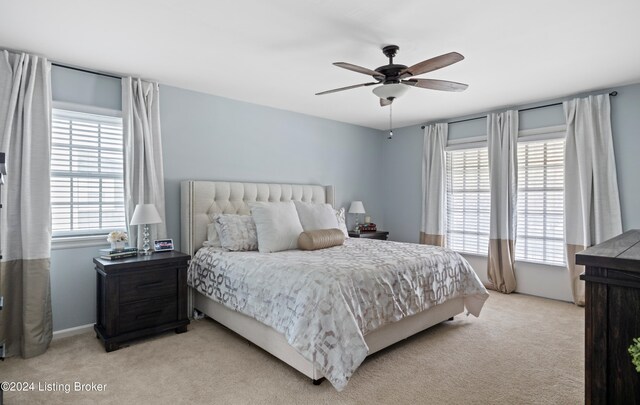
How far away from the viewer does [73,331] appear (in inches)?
127

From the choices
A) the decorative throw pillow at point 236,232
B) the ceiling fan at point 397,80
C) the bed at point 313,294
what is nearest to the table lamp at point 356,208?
the bed at point 313,294

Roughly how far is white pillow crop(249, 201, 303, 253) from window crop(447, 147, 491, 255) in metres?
2.89

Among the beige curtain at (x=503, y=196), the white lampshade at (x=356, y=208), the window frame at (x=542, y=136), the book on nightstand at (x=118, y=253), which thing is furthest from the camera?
the white lampshade at (x=356, y=208)

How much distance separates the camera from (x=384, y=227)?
6.36 m

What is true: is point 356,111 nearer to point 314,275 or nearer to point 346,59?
point 346,59

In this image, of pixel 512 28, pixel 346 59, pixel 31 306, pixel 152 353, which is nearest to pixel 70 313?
pixel 31 306

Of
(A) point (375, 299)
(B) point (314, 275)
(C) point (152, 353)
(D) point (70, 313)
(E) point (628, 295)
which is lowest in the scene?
(C) point (152, 353)

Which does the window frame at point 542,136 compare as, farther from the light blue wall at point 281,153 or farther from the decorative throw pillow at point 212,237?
the decorative throw pillow at point 212,237

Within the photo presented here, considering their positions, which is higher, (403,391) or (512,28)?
(512,28)

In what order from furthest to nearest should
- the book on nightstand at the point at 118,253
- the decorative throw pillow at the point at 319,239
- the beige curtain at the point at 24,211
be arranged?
the decorative throw pillow at the point at 319,239 < the book on nightstand at the point at 118,253 < the beige curtain at the point at 24,211

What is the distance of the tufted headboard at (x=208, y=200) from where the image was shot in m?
3.75

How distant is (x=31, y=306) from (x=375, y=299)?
2902 mm

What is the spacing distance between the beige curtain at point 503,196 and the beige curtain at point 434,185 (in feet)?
2.42

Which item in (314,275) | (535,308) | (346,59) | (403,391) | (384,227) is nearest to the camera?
(403,391)
